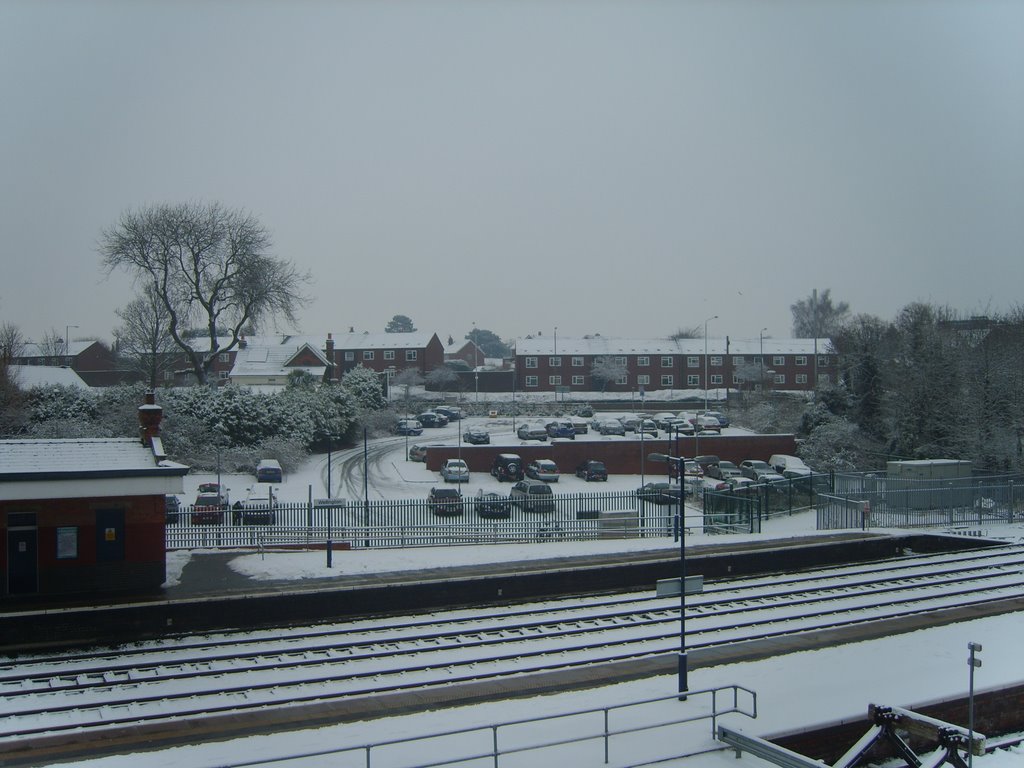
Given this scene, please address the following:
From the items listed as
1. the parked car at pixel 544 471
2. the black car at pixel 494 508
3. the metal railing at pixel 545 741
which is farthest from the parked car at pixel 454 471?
the metal railing at pixel 545 741

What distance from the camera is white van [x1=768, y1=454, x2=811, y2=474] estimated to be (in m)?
47.7

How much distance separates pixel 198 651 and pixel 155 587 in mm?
3507

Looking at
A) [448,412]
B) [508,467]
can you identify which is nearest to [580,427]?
[508,467]

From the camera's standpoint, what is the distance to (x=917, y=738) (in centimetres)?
1348

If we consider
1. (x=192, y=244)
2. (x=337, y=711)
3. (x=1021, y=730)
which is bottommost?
(x=1021, y=730)

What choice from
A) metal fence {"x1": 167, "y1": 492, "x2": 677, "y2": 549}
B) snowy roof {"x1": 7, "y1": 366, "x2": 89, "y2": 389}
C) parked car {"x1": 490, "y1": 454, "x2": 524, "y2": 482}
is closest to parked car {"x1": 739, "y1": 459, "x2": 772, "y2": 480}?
parked car {"x1": 490, "y1": 454, "x2": 524, "y2": 482}

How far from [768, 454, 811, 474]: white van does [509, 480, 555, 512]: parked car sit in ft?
56.3

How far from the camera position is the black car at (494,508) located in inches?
1224

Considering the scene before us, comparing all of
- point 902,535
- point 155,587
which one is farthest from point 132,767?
point 902,535

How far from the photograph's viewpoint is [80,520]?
20.0m

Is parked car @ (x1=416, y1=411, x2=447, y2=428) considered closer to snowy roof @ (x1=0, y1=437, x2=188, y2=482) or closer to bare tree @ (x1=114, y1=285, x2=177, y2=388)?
bare tree @ (x1=114, y1=285, x2=177, y2=388)

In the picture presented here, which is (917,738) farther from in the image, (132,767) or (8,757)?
(8,757)

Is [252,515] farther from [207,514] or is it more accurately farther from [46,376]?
[46,376]

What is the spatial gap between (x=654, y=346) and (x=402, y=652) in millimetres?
74870
